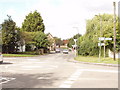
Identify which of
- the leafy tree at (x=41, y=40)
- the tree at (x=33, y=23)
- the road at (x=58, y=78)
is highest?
the tree at (x=33, y=23)

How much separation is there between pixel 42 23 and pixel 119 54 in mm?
41047

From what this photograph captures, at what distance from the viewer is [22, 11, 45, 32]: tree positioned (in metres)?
70.6

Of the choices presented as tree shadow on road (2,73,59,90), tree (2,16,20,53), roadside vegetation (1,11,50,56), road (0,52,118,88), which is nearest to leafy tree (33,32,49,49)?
roadside vegetation (1,11,50,56)

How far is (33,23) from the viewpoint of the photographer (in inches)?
2810

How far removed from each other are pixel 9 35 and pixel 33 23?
29708 millimetres

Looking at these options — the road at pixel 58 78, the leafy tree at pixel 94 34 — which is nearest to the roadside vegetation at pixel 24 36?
the leafy tree at pixel 94 34

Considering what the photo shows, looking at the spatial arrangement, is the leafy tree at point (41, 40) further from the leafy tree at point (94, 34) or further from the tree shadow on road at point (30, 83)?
the tree shadow on road at point (30, 83)

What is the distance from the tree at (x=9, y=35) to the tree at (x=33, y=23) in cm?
2556

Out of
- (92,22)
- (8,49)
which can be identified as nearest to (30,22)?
(8,49)

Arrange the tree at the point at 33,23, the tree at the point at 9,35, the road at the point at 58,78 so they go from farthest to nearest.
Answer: the tree at the point at 33,23 < the tree at the point at 9,35 < the road at the point at 58,78

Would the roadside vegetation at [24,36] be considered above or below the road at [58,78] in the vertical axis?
above

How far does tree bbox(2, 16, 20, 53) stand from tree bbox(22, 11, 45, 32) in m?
25.6

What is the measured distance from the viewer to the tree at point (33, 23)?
70625 millimetres

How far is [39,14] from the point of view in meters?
72.6
